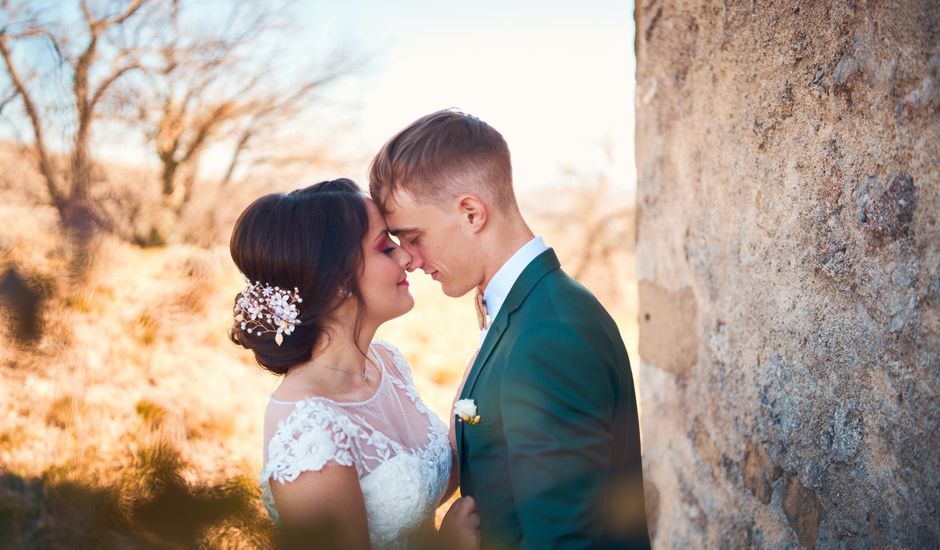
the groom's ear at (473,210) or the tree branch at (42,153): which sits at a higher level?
the tree branch at (42,153)

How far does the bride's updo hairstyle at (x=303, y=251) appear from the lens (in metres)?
2.14

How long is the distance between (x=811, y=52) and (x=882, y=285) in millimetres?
555

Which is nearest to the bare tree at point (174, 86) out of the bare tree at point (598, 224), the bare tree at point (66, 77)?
the bare tree at point (66, 77)

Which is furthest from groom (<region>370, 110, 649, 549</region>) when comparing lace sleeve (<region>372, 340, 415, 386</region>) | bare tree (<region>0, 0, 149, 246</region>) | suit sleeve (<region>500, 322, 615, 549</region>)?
bare tree (<region>0, 0, 149, 246</region>)

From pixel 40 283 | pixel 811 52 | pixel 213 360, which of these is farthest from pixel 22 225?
pixel 213 360

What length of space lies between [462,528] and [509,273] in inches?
27.2

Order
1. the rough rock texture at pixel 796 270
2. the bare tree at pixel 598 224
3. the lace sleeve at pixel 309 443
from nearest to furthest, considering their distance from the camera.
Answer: the rough rock texture at pixel 796 270 → the lace sleeve at pixel 309 443 → the bare tree at pixel 598 224

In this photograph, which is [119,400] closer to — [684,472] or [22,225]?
[684,472]

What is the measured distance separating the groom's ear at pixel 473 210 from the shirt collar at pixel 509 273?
14 cm

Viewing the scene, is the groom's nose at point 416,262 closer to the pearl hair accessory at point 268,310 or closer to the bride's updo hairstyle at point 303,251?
the bride's updo hairstyle at point 303,251

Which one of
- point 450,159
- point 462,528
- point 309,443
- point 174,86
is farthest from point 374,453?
point 174,86

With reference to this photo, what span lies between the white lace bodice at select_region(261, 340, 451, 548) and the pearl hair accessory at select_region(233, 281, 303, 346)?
0.83 feet

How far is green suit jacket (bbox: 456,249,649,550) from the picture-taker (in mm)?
1527

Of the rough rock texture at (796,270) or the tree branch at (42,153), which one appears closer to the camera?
the tree branch at (42,153)
